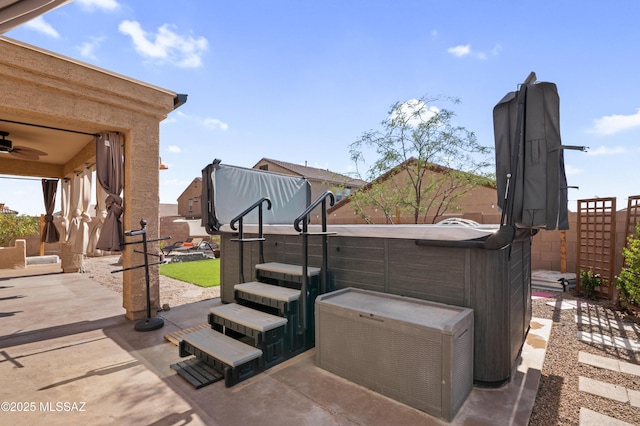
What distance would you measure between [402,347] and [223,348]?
5.17 ft

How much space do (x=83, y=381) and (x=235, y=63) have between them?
5.77 metres

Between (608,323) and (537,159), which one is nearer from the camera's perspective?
(537,159)

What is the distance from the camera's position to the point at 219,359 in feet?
8.09

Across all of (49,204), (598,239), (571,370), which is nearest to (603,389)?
(571,370)

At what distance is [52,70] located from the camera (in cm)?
337

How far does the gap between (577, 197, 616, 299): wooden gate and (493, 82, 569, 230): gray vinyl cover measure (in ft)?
15.4

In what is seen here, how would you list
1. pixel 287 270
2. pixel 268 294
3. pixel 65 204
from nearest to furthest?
pixel 268 294, pixel 287 270, pixel 65 204

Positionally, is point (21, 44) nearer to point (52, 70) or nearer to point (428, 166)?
point (52, 70)

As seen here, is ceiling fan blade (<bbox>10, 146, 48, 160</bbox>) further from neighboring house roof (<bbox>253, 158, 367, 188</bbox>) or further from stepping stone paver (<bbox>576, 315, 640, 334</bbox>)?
stepping stone paver (<bbox>576, 315, 640, 334</bbox>)

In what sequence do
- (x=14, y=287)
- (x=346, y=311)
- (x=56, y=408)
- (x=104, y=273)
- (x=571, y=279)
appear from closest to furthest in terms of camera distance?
(x=56, y=408) < (x=346, y=311) < (x=571, y=279) < (x=14, y=287) < (x=104, y=273)

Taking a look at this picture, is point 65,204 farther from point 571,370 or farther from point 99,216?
point 571,370

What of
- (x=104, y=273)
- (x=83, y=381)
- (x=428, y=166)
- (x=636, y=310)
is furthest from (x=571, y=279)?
(x=104, y=273)

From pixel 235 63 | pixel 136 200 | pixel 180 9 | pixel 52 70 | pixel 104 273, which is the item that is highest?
pixel 235 63

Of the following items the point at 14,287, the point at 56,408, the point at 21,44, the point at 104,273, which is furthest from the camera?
the point at 104,273
